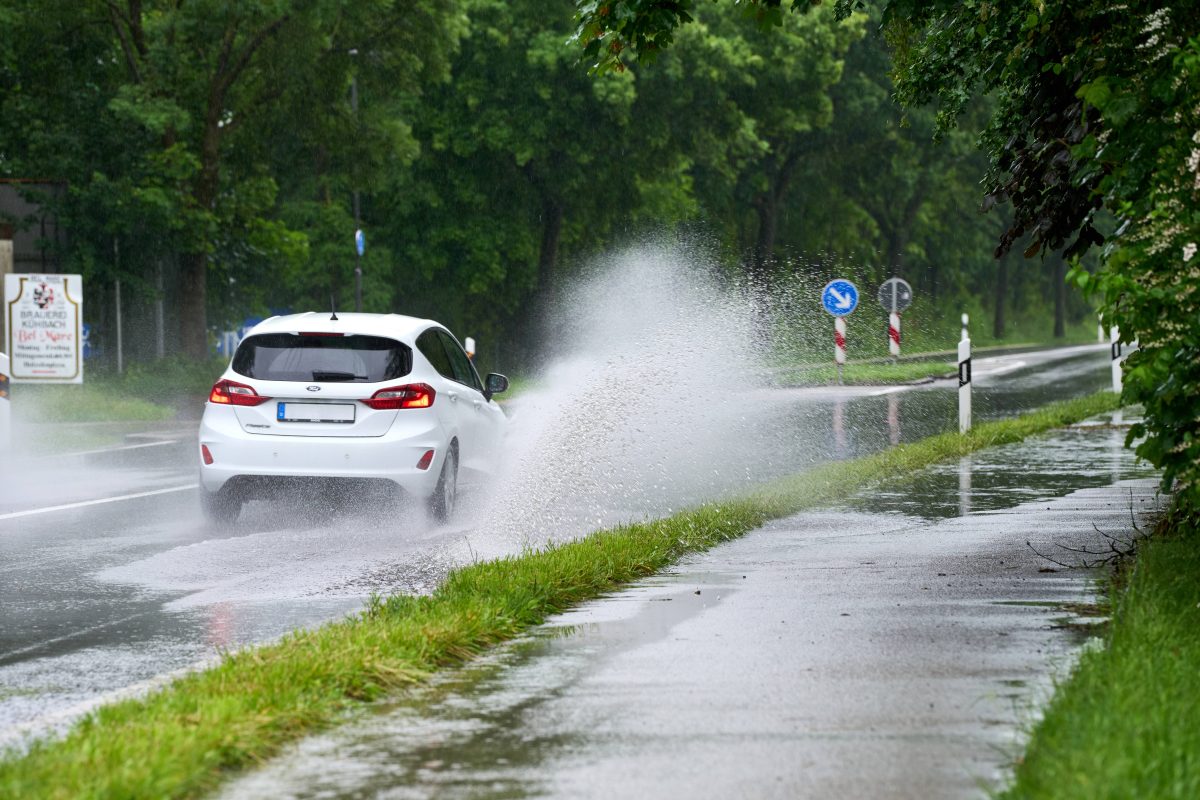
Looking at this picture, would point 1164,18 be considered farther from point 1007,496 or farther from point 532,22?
point 532,22

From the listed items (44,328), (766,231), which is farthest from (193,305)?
(766,231)

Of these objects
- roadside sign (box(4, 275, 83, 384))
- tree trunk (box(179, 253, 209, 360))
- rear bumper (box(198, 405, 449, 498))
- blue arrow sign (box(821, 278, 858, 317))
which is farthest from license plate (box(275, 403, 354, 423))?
tree trunk (box(179, 253, 209, 360))

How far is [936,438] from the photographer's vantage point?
68.9 feet

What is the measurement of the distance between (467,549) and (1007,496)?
5.13 meters

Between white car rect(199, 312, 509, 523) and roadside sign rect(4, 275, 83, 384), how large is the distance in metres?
15.0

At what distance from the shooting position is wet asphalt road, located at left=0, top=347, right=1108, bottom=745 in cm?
827

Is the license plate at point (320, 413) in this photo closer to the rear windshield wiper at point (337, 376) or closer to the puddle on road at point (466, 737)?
the rear windshield wiper at point (337, 376)

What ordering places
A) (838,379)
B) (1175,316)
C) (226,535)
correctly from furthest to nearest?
(838,379)
(226,535)
(1175,316)

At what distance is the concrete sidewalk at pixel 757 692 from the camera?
→ 5.50 metres

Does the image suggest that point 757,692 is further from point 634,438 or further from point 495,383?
point 634,438

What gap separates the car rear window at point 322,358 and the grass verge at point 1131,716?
22.1 ft


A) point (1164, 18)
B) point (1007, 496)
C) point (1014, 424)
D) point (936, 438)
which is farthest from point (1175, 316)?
point (1014, 424)

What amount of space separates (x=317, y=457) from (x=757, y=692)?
7.19 m

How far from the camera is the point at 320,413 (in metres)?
13.6
